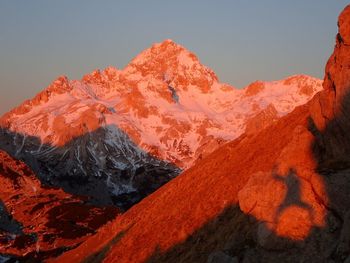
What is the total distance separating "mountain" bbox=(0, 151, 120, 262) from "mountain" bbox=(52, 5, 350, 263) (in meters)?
47.3

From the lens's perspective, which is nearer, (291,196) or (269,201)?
(291,196)

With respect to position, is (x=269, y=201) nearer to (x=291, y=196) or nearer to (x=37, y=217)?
(x=291, y=196)

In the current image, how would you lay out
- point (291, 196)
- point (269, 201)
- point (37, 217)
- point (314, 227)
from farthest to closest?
point (37, 217), point (269, 201), point (291, 196), point (314, 227)

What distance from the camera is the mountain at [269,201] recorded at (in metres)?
25.6

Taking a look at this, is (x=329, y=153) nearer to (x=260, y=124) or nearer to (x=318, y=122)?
(x=318, y=122)

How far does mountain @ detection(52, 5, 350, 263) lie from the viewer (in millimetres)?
25594

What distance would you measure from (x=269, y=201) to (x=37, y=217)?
113 m

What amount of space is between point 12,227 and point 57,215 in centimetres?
1019

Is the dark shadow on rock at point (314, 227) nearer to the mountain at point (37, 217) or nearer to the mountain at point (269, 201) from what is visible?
the mountain at point (269, 201)

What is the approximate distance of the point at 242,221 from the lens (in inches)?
1318

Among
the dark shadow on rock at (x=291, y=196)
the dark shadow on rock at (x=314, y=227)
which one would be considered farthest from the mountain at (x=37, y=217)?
the dark shadow on rock at (x=291, y=196)

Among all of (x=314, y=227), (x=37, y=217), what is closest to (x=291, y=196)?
(x=314, y=227)

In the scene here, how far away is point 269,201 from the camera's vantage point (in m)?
28.3

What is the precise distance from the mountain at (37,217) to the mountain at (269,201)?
4733cm
